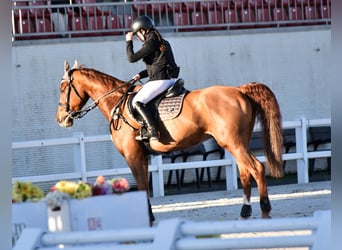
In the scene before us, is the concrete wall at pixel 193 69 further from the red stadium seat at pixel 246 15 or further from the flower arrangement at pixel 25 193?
the flower arrangement at pixel 25 193

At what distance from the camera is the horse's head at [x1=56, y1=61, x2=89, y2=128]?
9.31m

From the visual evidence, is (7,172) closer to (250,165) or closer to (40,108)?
(250,165)

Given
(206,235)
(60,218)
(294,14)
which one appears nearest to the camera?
(206,235)

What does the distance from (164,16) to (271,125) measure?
6.96 meters

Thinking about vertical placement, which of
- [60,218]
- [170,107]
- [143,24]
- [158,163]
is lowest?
[158,163]

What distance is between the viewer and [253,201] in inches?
439

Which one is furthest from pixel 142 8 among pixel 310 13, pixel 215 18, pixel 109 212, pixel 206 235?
pixel 206 235

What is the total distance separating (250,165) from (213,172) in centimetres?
559

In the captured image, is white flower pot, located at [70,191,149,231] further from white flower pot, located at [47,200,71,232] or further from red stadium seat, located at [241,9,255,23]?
red stadium seat, located at [241,9,255,23]

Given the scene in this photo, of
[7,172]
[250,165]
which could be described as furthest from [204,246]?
[250,165]

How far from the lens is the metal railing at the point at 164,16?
1429 cm

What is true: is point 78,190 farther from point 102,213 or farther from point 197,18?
point 197,18

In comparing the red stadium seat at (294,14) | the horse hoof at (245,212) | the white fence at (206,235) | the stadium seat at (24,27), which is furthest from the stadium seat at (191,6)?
the white fence at (206,235)

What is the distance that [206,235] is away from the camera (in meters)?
4.78
